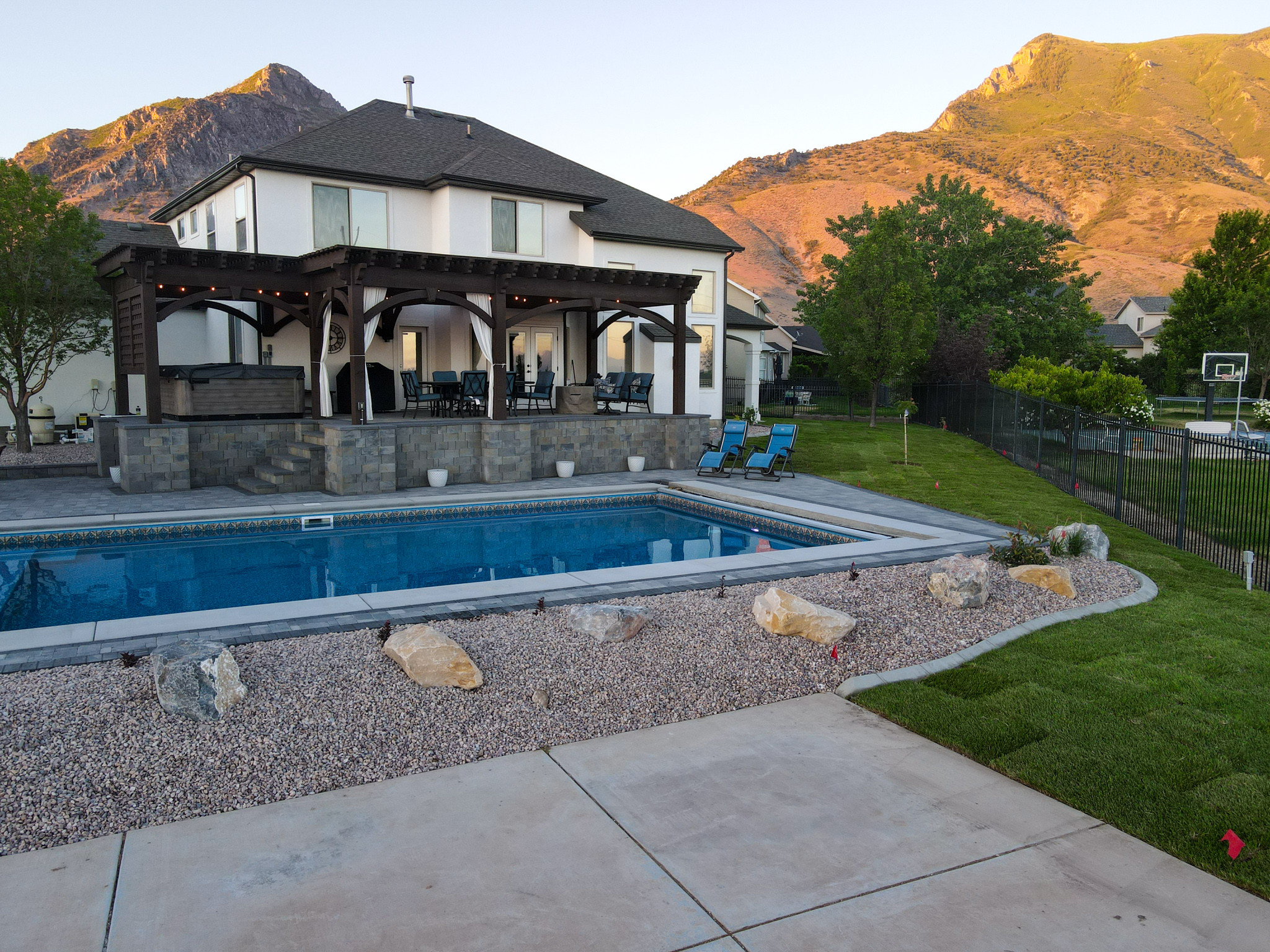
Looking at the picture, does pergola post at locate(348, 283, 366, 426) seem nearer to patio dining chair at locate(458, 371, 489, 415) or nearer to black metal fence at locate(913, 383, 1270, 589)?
patio dining chair at locate(458, 371, 489, 415)

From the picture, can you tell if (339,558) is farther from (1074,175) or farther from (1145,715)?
(1074,175)

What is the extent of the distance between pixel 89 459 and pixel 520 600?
45.1ft

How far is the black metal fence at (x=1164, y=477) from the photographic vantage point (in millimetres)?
9852

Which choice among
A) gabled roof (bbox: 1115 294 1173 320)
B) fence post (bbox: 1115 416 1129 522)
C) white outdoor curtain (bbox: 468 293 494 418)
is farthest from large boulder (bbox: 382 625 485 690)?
gabled roof (bbox: 1115 294 1173 320)

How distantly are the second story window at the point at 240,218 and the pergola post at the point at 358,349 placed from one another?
5.62m

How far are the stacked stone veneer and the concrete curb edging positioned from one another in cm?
1013

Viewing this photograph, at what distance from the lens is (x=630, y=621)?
20.9 ft

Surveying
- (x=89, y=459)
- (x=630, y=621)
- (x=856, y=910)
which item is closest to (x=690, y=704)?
(x=630, y=621)

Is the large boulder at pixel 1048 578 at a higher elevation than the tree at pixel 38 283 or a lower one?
Answer: lower

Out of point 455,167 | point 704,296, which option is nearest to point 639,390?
point 455,167

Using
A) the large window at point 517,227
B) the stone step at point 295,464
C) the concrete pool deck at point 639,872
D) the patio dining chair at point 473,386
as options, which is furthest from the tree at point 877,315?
the concrete pool deck at point 639,872

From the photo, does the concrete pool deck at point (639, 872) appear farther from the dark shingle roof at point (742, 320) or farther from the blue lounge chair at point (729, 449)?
the dark shingle roof at point (742, 320)

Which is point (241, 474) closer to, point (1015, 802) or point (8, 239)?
point (8, 239)

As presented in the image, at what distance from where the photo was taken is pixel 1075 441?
14.5m
